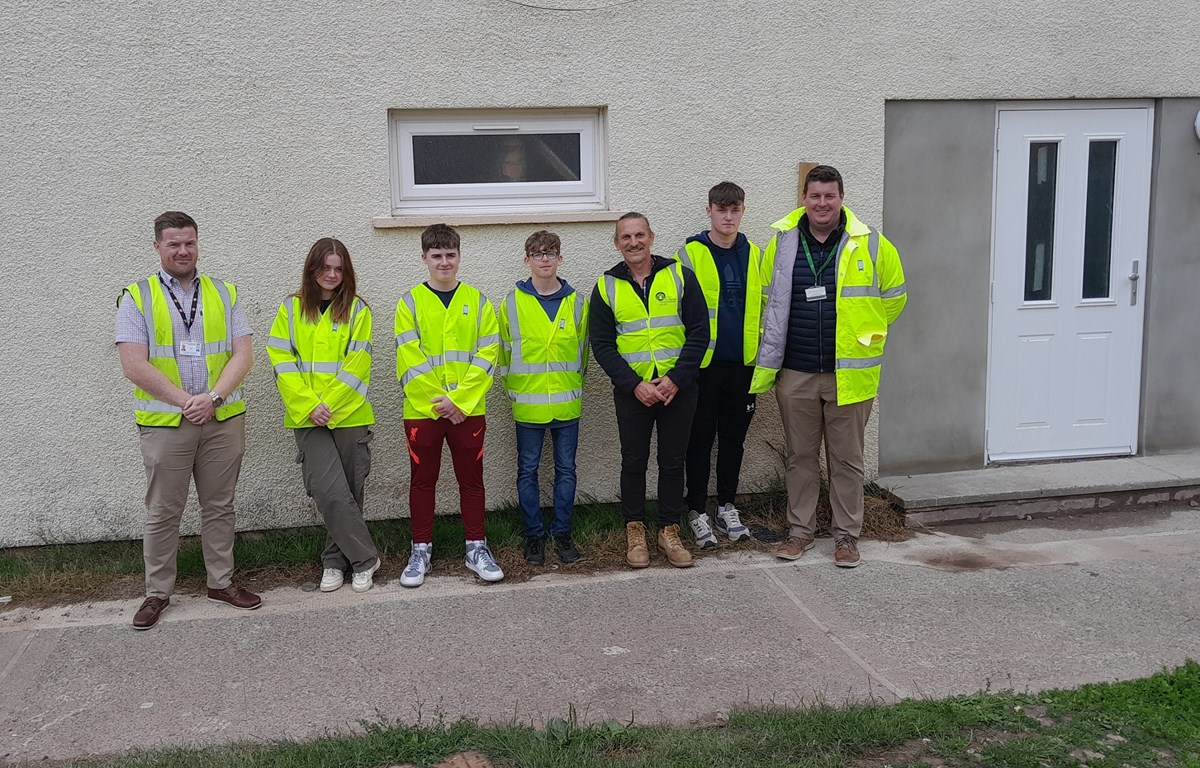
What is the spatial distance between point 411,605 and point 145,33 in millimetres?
3267

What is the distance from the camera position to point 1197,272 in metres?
6.66

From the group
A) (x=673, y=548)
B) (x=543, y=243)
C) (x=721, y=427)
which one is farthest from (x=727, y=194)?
(x=673, y=548)

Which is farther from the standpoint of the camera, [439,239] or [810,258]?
[810,258]

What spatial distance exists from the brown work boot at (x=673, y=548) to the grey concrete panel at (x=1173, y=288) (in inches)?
135

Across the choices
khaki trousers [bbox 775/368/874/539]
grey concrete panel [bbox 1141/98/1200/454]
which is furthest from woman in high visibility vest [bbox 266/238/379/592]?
grey concrete panel [bbox 1141/98/1200/454]

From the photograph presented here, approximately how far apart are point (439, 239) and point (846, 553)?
268cm

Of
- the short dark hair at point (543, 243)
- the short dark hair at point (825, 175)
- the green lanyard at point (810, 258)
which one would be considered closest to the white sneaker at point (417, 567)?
the short dark hair at point (543, 243)

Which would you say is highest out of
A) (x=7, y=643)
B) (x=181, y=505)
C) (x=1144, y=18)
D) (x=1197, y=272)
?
(x=1144, y=18)

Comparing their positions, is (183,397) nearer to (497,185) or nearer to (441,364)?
(441,364)

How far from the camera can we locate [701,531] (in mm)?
5715

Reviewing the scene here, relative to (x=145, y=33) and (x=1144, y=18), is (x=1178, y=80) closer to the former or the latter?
(x=1144, y=18)

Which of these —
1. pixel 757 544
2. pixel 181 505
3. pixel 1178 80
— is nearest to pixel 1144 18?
pixel 1178 80

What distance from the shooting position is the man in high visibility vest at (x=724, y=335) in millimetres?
5555

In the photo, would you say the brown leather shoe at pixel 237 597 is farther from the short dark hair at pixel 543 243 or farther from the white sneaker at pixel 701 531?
the white sneaker at pixel 701 531
